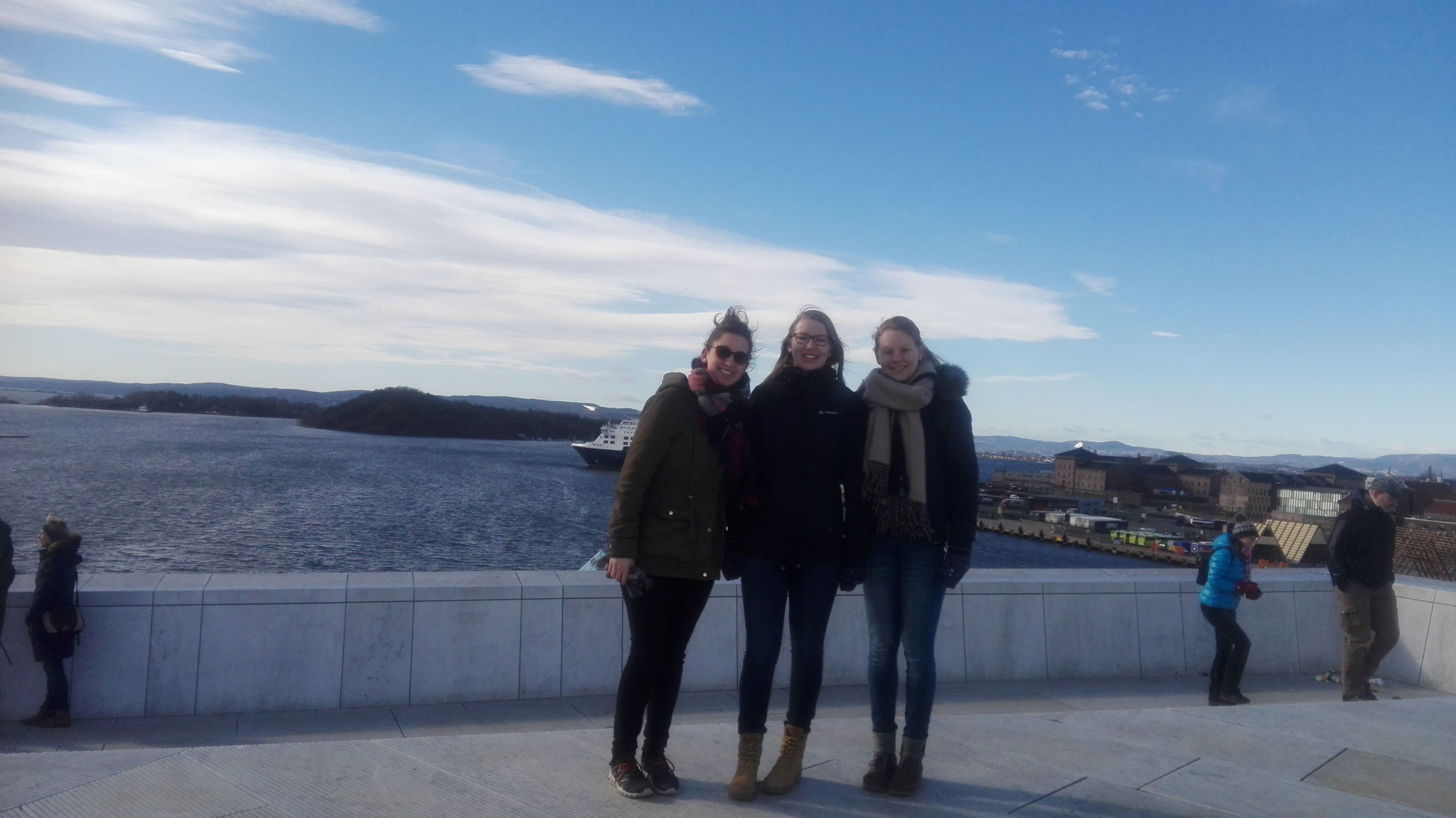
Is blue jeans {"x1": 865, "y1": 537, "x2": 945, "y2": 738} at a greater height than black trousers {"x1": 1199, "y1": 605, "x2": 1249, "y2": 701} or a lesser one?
greater

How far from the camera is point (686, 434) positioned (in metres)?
A: 3.51

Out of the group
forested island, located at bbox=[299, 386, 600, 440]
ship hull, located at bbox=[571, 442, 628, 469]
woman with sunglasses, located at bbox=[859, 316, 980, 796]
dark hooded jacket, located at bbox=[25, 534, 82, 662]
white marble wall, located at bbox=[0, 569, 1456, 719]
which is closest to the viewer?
woman with sunglasses, located at bbox=[859, 316, 980, 796]

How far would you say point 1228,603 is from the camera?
6539mm

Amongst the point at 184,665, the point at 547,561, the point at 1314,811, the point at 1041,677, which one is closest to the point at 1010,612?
the point at 1041,677

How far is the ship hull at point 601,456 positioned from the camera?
102 m

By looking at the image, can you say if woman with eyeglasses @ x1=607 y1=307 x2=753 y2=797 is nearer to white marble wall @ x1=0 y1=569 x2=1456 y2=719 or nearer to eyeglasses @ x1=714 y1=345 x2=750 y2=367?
eyeglasses @ x1=714 y1=345 x2=750 y2=367

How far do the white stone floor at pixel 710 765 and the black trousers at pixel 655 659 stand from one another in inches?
8.7

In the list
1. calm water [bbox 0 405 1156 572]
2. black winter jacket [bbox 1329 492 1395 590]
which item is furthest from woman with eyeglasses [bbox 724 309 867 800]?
calm water [bbox 0 405 1156 572]

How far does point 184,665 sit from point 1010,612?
4.83 m

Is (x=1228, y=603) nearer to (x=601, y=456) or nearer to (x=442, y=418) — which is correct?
(x=601, y=456)

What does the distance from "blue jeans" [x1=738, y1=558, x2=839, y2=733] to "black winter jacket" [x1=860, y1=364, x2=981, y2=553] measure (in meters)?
0.43

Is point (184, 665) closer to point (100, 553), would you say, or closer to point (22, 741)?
point (22, 741)

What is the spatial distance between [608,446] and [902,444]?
100341 mm

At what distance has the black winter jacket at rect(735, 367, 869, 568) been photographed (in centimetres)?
355
